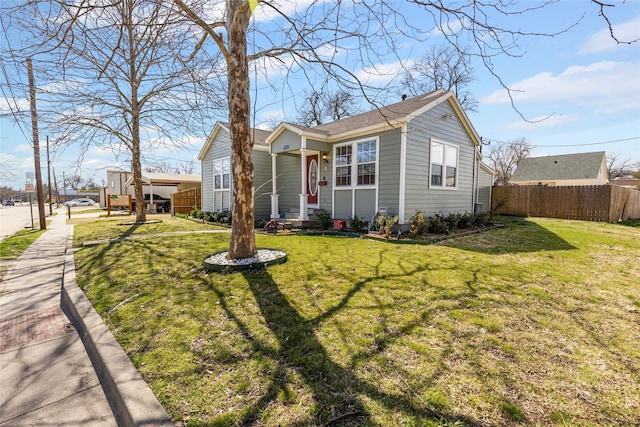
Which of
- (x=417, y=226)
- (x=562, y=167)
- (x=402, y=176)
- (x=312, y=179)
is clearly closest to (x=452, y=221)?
(x=417, y=226)

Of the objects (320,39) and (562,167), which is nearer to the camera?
(320,39)

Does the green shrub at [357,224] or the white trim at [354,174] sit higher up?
→ the white trim at [354,174]

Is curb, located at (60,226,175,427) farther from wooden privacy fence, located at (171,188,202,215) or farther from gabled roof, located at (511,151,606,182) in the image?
gabled roof, located at (511,151,606,182)

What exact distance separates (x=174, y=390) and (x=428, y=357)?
192 cm

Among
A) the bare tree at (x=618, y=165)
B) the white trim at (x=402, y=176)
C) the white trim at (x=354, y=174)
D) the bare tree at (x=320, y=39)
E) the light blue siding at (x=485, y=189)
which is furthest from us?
the bare tree at (x=618, y=165)

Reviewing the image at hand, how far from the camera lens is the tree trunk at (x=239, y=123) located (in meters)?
4.63

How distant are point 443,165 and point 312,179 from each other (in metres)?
4.83

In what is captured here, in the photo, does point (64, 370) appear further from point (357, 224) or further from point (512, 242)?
point (512, 242)

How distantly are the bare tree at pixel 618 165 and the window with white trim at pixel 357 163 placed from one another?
5580cm

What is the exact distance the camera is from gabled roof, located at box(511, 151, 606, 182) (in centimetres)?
2702

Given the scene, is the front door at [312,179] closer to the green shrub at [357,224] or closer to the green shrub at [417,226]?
the green shrub at [357,224]

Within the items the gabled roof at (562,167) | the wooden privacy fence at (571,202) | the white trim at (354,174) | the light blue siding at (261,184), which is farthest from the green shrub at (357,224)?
the gabled roof at (562,167)

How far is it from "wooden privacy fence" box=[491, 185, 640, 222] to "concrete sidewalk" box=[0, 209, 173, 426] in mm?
16594

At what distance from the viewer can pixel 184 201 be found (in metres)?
19.6
